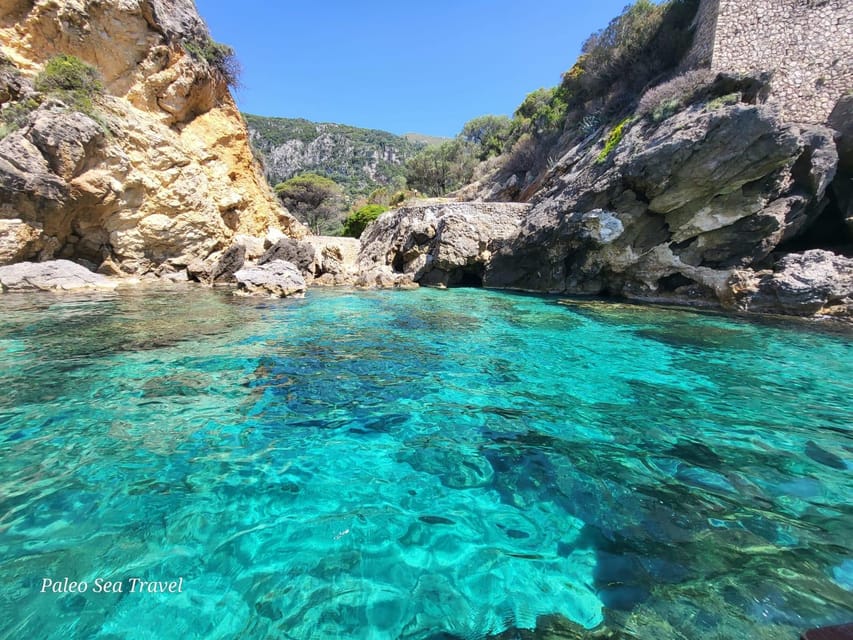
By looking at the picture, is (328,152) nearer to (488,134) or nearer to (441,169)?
(441,169)

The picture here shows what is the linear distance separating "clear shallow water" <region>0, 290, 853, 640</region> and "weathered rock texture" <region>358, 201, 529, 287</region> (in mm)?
11648

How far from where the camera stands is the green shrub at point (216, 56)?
1744cm

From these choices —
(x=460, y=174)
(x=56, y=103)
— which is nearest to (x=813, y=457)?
(x=56, y=103)

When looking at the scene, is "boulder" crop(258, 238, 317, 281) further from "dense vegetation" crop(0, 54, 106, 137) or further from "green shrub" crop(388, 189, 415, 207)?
"green shrub" crop(388, 189, 415, 207)

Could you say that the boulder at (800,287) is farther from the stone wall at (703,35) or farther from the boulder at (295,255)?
the boulder at (295,255)

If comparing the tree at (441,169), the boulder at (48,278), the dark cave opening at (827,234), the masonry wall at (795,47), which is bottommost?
the boulder at (48,278)

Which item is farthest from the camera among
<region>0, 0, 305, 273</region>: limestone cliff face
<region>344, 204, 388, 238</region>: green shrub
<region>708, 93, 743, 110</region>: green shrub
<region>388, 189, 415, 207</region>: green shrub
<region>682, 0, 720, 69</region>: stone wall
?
<region>388, 189, 415, 207</region>: green shrub

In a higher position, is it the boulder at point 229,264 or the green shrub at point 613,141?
the green shrub at point 613,141

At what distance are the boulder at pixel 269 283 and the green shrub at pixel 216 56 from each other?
1244cm

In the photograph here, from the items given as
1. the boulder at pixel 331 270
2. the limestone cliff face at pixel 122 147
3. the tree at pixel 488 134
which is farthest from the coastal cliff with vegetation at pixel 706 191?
the tree at pixel 488 134

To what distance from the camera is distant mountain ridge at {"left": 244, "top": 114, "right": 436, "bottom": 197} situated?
8669 cm

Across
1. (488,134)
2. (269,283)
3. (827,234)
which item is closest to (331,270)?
(269,283)

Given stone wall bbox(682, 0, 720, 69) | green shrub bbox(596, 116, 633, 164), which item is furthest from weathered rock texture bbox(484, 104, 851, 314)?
stone wall bbox(682, 0, 720, 69)

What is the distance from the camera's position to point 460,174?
39.4 m
